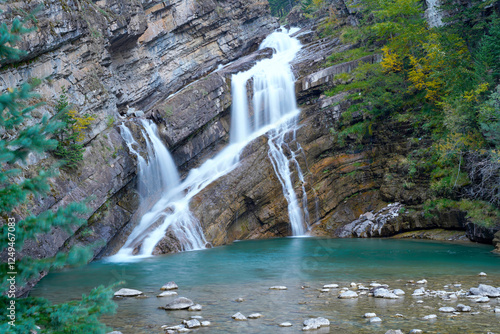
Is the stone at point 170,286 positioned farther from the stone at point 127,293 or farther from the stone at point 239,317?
the stone at point 239,317

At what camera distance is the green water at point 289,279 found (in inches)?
333

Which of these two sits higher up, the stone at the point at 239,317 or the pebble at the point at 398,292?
the stone at the point at 239,317

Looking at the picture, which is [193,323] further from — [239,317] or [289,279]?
[289,279]

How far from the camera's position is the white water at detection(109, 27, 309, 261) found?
22.8m

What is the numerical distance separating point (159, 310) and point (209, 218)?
14.5 metres

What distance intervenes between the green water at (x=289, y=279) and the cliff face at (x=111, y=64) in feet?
12.0

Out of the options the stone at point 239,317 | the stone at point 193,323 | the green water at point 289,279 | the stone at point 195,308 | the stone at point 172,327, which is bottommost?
the green water at point 289,279

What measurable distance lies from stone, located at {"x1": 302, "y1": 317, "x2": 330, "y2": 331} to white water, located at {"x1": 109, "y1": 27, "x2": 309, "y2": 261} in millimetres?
14327

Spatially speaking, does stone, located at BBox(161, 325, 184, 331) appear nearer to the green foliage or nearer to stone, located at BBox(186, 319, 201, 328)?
stone, located at BBox(186, 319, 201, 328)

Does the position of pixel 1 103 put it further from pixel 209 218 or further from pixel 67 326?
pixel 209 218

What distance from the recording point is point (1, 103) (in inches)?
164

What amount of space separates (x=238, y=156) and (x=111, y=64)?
14.3 meters

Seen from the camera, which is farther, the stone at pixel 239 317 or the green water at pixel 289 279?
the stone at pixel 239 317

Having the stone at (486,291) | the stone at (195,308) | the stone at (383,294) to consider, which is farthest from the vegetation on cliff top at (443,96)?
the stone at (195,308)
